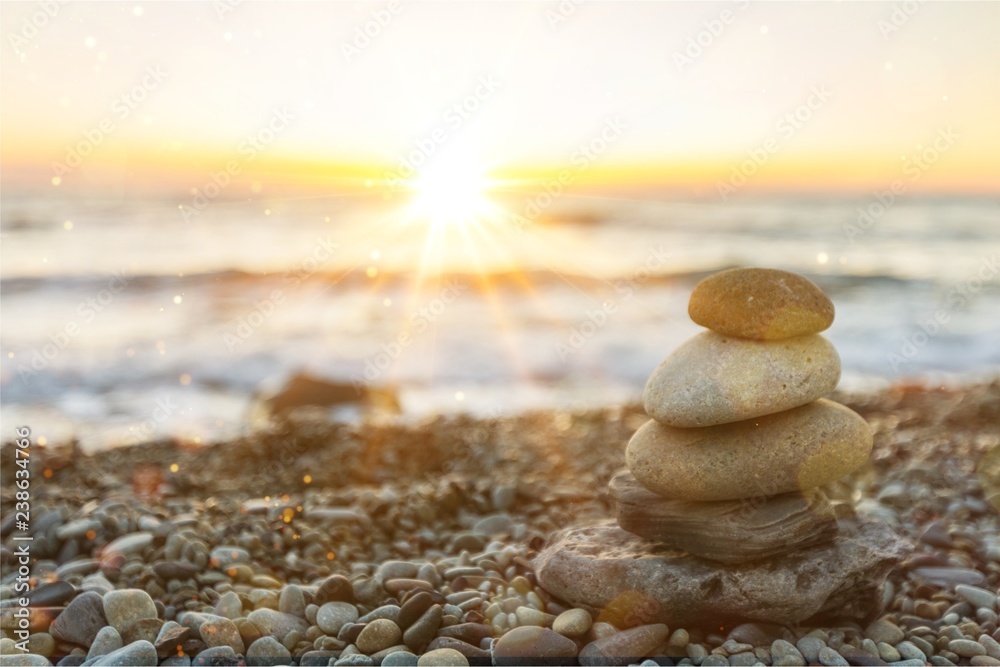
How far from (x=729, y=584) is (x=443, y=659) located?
1.38m

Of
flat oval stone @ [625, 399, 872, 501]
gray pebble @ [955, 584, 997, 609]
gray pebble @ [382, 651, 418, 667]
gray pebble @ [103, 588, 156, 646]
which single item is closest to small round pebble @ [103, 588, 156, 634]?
gray pebble @ [103, 588, 156, 646]

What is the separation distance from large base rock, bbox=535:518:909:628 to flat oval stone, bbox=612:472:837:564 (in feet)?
0.24

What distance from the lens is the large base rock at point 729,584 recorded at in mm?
3512

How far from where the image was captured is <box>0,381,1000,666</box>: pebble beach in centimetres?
348

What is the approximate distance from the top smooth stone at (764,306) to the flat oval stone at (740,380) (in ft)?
0.25

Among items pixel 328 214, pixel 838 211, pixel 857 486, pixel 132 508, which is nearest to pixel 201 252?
pixel 328 214

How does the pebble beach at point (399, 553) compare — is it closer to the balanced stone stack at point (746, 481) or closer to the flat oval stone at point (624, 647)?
the flat oval stone at point (624, 647)

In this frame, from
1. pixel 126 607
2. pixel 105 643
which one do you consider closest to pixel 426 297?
pixel 126 607

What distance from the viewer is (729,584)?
352 cm

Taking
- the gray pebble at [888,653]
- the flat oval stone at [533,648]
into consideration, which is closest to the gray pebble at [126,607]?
the flat oval stone at [533,648]

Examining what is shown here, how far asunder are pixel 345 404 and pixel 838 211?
22318 mm

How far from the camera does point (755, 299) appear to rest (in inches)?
141

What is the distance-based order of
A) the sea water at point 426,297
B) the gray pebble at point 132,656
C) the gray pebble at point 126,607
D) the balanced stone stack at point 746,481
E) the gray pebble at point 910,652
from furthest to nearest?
the sea water at point 426,297, the gray pebble at point 126,607, the balanced stone stack at point 746,481, the gray pebble at point 910,652, the gray pebble at point 132,656

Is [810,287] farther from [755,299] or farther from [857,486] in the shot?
[857,486]
